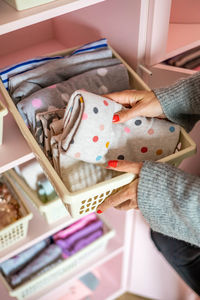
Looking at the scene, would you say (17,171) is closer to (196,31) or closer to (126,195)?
(126,195)

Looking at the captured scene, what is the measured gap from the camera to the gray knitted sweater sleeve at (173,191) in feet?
2.26

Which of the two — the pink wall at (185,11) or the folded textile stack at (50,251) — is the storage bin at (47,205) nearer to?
the folded textile stack at (50,251)

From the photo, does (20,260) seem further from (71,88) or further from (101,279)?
(71,88)

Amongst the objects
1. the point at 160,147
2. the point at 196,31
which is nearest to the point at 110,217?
the point at 160,147

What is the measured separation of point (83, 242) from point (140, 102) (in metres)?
0.76

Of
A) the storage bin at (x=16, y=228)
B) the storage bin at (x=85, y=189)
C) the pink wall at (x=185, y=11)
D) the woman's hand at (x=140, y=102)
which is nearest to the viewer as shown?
the storage bin at (x=85, y=189)

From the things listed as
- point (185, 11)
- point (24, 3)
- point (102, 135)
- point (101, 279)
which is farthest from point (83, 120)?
point (101, 279)

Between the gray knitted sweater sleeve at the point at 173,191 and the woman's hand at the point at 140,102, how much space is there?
2cm

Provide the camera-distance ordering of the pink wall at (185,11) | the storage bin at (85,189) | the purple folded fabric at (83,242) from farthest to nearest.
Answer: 1. the purple folded fabric at (83,242)
2. the pink wall at (185,11)
3. the storage bin at (85,189)

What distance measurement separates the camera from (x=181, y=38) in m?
1.09

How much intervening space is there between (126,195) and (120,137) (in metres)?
0.14

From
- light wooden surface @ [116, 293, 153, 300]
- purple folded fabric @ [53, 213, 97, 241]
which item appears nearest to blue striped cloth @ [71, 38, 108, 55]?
purple folded fabric @ [53, 213, 97, 241]

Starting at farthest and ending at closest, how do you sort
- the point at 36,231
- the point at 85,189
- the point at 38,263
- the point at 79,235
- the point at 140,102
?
the point at 79,235
the point at 38,263
the point at 36,231
the point at 140,102
the point at 85,189

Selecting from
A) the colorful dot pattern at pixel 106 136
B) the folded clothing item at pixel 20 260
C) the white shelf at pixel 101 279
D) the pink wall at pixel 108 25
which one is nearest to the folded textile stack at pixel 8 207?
the folded clothing item at pixel 20 260
